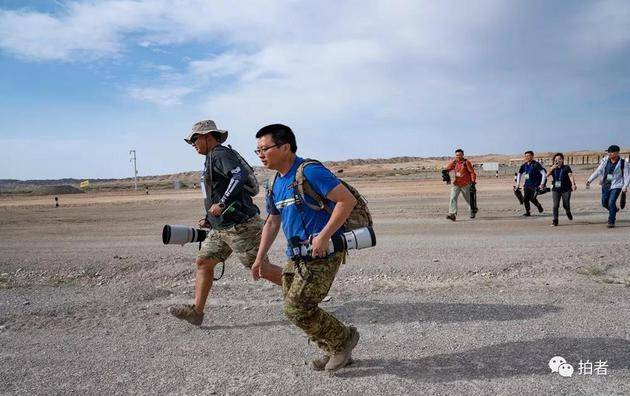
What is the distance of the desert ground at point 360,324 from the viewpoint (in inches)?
144

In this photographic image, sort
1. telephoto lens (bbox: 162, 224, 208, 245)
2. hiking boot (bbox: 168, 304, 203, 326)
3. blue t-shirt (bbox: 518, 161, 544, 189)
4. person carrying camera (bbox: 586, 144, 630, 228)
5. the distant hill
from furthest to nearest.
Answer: the distant hill, blue t-shirt (bbox: 518, 161, 544, 189), person carrying camera (bbox: 586, 144, 630, 228), telephoto lens (bbox: 162, 224, 208, 245), hiking boot (bbox: 168, 304, 203, 326)

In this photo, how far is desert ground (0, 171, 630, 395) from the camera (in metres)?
3.65

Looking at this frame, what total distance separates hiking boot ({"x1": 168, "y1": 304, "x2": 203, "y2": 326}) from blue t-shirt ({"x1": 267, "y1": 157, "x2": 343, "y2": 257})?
6.01 feet

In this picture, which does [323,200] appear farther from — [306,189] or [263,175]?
[263,175]

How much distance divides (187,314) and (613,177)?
936cm

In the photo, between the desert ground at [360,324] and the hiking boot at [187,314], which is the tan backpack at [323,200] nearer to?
the desert ground at [360,324]

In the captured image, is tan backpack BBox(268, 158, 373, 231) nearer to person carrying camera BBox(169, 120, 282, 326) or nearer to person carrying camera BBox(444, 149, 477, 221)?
person carrying camera BBox(169, 120, 282, 326)

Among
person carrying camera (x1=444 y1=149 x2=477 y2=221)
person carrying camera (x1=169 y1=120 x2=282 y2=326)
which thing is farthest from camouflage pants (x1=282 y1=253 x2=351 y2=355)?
person carrying camera (x1=444 y1=149 x2=477 y2=221)

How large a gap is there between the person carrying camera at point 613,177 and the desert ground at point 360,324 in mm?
1513

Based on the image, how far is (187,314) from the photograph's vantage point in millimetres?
4867

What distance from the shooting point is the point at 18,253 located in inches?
407


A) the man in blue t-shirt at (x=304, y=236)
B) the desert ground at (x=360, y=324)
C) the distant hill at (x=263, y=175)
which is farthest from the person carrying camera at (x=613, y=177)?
the distant hill at (x=263, y=175)

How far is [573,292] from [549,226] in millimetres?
6106

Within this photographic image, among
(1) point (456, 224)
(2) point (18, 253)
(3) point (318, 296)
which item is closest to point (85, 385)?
(3) point (318, 296)
